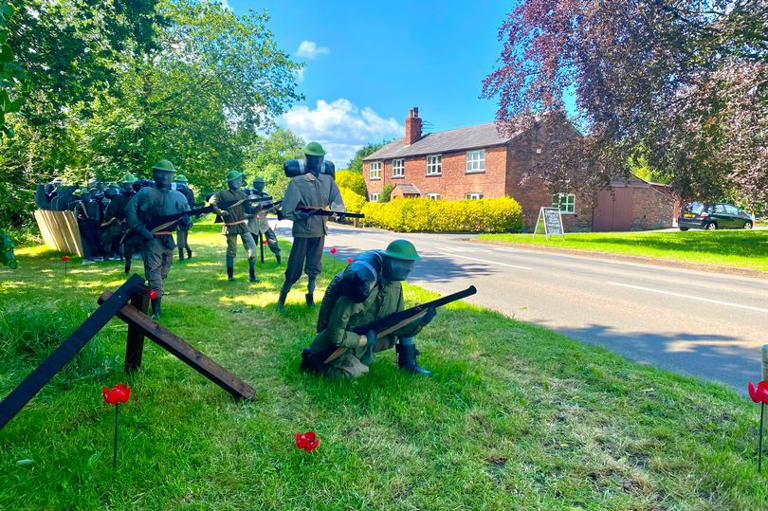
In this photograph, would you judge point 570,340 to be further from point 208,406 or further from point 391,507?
point 208,406

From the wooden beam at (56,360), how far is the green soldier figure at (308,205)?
339 centimetres

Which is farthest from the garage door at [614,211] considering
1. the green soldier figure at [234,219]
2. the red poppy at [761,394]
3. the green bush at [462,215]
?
the red poppy at [761,394]

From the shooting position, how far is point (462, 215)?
86.0 ft

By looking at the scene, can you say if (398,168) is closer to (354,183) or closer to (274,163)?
(354,183)

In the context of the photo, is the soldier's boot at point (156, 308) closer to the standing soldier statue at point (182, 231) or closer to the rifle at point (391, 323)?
the rifle at point (391, 323)

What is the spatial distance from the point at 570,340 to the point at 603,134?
13.8 meters

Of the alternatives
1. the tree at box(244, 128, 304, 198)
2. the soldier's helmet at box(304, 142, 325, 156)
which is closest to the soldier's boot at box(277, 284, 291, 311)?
the soldier's helmet at box(304, 142, 325, 156)

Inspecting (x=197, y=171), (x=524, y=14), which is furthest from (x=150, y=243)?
(x=524, y=14)

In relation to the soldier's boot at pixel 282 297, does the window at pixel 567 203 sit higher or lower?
higher

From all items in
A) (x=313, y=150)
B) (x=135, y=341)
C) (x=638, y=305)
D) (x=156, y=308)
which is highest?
(x=313, y=150)

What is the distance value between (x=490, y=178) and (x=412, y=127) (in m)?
13.2

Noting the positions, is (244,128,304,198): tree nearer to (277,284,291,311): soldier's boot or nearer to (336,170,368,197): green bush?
(336,170,368,197): green bush

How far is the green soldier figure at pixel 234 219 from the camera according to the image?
29.0ft

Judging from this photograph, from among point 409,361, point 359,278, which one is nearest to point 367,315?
point 359,278
